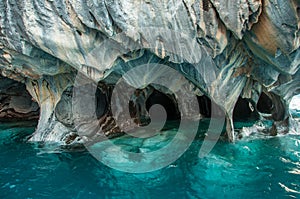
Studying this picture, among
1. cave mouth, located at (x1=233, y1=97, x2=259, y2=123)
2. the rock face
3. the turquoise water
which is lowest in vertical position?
the turquoise water

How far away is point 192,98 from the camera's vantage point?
890 cm

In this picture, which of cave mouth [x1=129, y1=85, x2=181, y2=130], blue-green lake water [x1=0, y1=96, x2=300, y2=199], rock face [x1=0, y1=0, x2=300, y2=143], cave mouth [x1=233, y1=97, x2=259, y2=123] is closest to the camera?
rock face [x1=0, y1=0, x2=300, y2=143]

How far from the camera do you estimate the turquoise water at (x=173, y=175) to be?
495 centimetres

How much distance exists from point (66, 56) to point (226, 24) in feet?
9.81

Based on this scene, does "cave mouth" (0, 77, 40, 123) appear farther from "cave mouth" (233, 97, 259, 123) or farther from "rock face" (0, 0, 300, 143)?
"cave mouth" (233, 97, 259, 123)

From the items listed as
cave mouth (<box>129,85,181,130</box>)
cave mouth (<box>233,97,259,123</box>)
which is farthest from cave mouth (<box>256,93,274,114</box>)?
cave mouth (<box>129,85,181,130</box>)

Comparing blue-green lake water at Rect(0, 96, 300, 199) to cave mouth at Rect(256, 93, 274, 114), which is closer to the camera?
blue-green lake water at Rect(0, 96, 300, 199)

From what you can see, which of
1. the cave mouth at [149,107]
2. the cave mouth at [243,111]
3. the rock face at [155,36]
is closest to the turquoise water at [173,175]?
the rock face at [155,36]

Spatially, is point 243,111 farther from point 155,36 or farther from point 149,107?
point 155,36

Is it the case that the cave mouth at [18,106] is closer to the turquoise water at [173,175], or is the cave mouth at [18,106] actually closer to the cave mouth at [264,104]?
the turquoise water at [173,175]

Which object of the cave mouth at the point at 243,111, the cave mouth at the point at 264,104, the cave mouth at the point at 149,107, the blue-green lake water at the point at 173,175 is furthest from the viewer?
the cave mouth at the point at 264,104

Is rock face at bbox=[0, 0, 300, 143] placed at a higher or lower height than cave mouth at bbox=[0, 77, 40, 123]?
higher

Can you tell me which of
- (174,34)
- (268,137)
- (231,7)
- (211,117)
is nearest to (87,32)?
(174,34)

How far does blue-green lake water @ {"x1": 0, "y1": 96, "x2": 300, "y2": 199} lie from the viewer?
4949 mm
